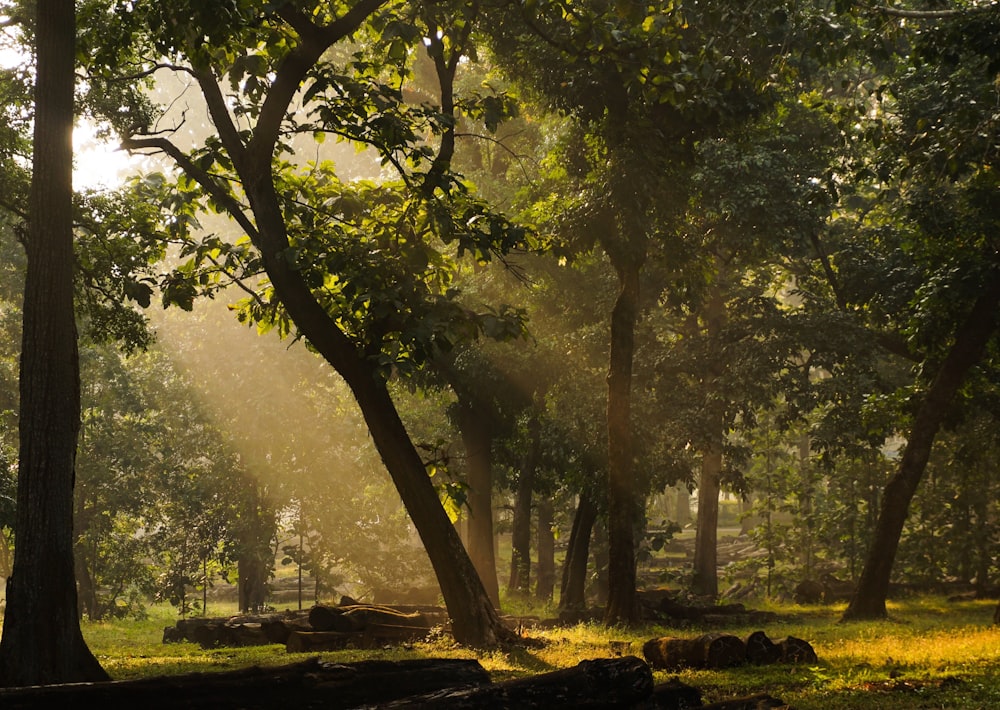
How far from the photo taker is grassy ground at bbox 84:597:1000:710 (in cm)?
982

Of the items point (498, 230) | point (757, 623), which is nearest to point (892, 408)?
point (757, 623)

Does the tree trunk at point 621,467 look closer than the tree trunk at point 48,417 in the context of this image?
No

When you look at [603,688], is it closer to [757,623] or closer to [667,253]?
[667,253]

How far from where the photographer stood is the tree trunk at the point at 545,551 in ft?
116

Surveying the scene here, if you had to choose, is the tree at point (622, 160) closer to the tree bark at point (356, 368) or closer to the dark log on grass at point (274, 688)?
the tree bark at point (356, 368)

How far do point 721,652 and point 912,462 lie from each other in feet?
34.8

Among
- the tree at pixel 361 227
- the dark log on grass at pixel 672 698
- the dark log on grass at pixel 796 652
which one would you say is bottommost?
the dark log on grass at pixel 796 652

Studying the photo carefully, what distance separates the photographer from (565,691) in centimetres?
697

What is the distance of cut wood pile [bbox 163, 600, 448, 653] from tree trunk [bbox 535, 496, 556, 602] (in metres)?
16.1

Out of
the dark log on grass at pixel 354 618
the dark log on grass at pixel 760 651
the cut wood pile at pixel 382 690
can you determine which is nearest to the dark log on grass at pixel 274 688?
the cut wood pile at pixel 382 690

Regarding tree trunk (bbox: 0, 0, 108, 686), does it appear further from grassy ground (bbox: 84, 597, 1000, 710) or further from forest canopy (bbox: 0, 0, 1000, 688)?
grassy ground (bbox: 84, 597, 1000, 710)

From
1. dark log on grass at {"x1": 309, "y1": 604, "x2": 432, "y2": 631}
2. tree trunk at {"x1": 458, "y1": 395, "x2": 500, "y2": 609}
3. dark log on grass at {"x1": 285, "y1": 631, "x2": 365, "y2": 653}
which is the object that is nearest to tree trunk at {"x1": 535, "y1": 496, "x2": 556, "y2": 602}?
tree trunk at {"x1": 458, "y1": 395, "x2": 500, "y2": 609}

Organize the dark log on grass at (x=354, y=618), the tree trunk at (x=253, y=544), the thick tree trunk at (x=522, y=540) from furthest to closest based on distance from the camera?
the tree trunk at (x=253, y=544) → the thick tree trunk at (x=522, y=540) → the dark log on grass at (x=354, y=618)

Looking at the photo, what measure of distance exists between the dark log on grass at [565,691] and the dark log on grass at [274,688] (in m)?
0.69
